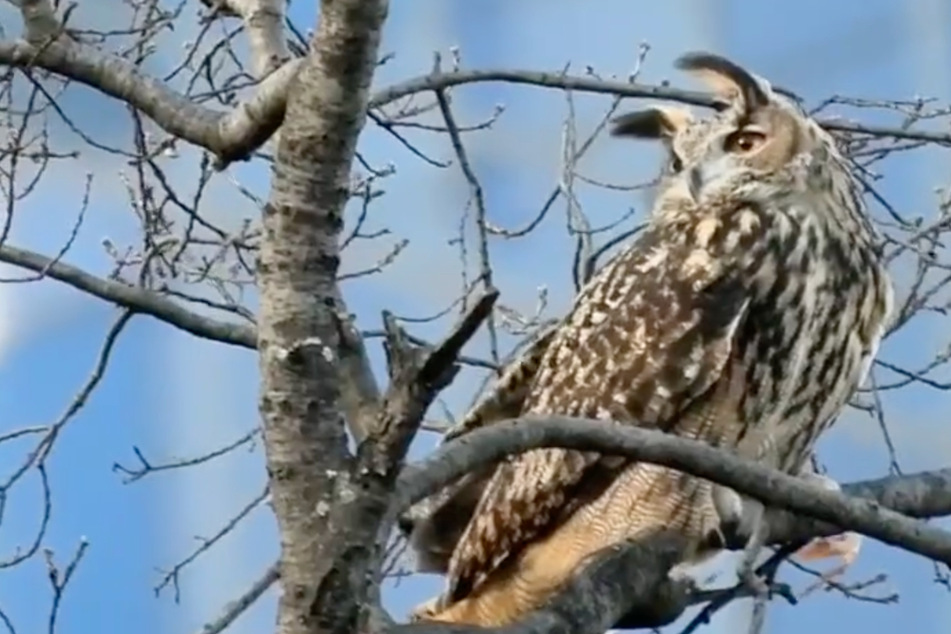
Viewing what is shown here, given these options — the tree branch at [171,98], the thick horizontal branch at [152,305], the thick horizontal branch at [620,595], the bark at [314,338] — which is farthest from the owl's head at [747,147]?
the bark at [314,338]

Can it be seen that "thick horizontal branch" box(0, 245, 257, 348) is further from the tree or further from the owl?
the owl

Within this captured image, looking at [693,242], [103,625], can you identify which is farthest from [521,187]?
[693,242]

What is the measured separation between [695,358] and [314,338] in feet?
3.38

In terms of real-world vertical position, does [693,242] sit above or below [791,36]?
below

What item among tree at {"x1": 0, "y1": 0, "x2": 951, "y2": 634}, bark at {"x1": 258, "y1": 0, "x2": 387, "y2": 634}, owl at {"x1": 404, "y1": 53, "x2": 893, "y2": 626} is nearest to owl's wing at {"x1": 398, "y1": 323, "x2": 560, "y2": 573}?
owl at {"x1": 404, "y1": 53, "x2": 893, "y2": 626}

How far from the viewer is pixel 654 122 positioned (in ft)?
8.66

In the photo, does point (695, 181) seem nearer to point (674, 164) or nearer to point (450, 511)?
point (674, 164)

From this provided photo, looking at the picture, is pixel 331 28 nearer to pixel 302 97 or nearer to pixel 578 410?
pixel 302 97

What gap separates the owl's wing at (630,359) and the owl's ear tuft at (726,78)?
0.63 feet

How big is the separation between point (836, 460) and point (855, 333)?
194cm

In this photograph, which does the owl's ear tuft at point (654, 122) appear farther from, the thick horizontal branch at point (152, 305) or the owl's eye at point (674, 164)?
the thick horizontal branch at point (152, 305)

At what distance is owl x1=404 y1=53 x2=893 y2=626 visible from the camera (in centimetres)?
215

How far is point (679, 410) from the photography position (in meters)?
2.23

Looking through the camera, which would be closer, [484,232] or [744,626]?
[484,232]
